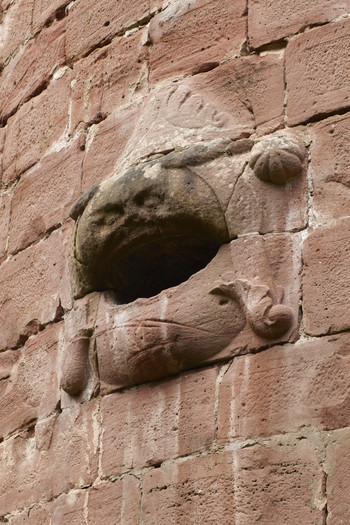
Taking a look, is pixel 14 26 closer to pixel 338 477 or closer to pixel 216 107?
pixel 216 107

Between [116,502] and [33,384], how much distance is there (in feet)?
3.13

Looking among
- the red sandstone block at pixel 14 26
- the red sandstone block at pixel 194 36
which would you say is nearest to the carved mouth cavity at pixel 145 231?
the red sandstone block at pixel 194 36

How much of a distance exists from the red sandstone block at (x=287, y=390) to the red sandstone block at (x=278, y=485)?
76 mm

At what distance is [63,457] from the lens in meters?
4.41

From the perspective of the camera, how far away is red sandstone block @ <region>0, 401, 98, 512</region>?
430 centimetres

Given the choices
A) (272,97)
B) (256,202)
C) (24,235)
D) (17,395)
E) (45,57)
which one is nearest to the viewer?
(256,202)

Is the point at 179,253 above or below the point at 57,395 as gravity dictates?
above

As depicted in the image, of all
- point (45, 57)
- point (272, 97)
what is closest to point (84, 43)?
point (45, 57)

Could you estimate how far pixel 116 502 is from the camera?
4062mm

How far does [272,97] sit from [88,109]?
1.14 metres

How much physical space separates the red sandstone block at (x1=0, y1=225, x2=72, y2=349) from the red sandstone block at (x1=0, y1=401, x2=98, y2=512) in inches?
20.7

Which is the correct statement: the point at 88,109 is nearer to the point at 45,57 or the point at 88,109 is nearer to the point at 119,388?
the point at 45,57

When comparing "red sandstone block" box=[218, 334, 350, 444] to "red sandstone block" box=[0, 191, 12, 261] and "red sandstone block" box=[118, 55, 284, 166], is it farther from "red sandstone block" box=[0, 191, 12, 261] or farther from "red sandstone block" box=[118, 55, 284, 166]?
"red sandstone block" box=[0, 191, 12, 261]

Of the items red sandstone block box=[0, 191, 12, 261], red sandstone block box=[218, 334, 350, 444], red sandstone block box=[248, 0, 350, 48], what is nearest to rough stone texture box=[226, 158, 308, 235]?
red sandstone block box=[218, 334, 350, 444]
